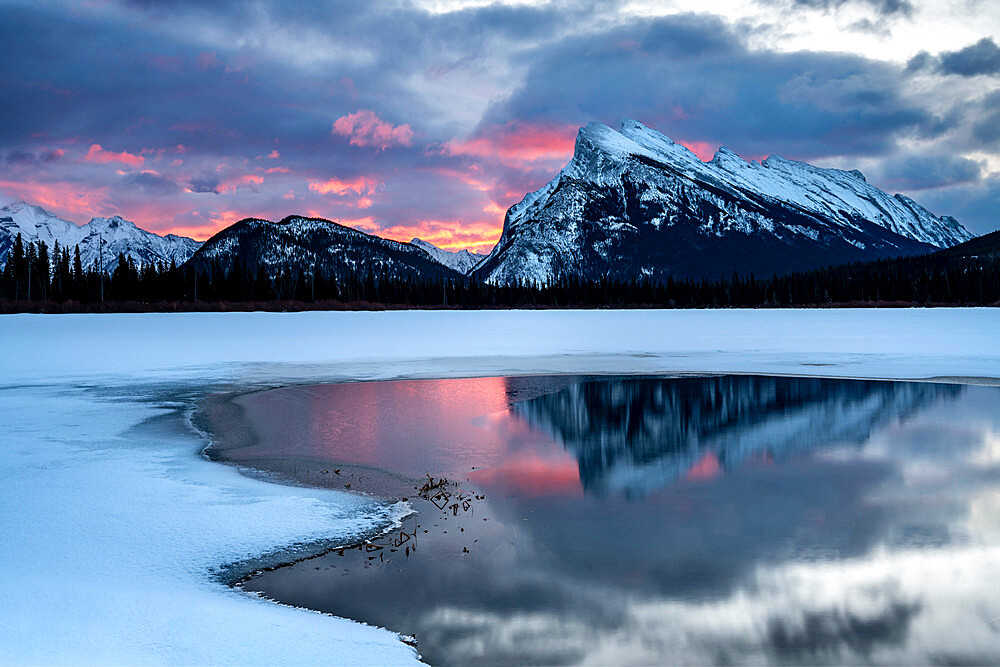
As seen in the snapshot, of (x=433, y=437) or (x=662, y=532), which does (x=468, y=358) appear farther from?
(x=662, y=532)

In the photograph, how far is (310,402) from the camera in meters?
21.9

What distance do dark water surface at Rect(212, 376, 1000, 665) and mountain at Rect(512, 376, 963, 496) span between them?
0.38 feet

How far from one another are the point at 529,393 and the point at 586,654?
17.3 meters

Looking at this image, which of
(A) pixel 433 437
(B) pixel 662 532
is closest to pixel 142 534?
(B) pixel 662 532

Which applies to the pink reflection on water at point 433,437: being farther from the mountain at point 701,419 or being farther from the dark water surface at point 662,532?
the mountain at point 701,419

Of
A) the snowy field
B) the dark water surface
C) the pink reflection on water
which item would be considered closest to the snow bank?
the snowy field

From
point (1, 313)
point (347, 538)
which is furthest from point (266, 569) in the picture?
point (1, 313)

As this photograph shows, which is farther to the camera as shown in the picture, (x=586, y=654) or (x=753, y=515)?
(x=753, y=515)

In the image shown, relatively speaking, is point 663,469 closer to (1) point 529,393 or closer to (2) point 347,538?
(2) point 347,538

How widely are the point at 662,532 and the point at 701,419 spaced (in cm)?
938

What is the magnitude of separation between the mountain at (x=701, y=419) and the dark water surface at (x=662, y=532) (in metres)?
0.12

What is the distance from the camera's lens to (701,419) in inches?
742

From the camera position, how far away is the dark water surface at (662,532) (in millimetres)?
7094

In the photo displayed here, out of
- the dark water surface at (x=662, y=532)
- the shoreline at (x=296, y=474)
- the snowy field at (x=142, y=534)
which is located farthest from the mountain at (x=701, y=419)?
the snowy field at (x=142, y=534)
